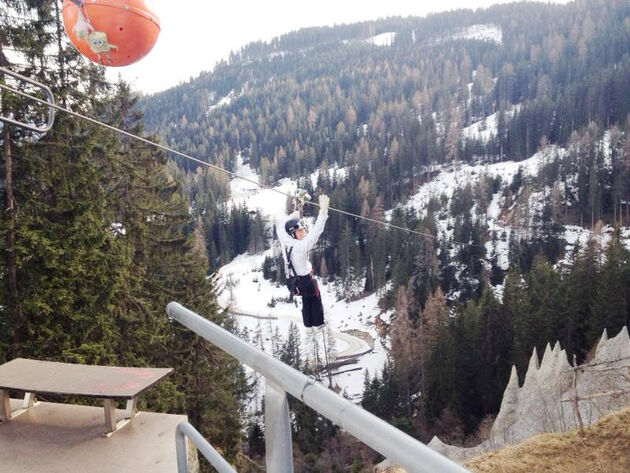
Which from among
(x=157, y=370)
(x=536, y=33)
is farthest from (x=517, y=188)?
(x=536, y=33)

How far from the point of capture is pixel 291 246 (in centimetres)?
576

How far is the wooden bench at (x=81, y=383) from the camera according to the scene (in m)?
2.81

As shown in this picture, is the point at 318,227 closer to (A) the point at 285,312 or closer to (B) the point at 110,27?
(B) the point at 110,27

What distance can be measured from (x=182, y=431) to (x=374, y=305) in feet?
239

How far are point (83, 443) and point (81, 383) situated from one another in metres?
0.46

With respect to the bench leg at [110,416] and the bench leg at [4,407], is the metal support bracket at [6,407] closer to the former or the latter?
the bench leg at [4,407]

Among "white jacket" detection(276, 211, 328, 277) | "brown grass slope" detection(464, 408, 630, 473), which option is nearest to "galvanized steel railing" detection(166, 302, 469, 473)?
"white jacket" detection(276, 211, 328, 277)

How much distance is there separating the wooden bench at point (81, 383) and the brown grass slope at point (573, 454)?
645 cm

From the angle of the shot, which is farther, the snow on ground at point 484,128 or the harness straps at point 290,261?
the snow on ground at point 484,128

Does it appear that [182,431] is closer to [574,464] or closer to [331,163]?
[574,464]

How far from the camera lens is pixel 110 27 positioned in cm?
387

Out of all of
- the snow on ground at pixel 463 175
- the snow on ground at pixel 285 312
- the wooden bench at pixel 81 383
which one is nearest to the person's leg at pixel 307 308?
the wooden bench at pixel 81 383

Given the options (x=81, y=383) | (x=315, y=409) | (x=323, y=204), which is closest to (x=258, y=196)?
(x=323, y=204)

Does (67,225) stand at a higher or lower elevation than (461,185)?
higher
